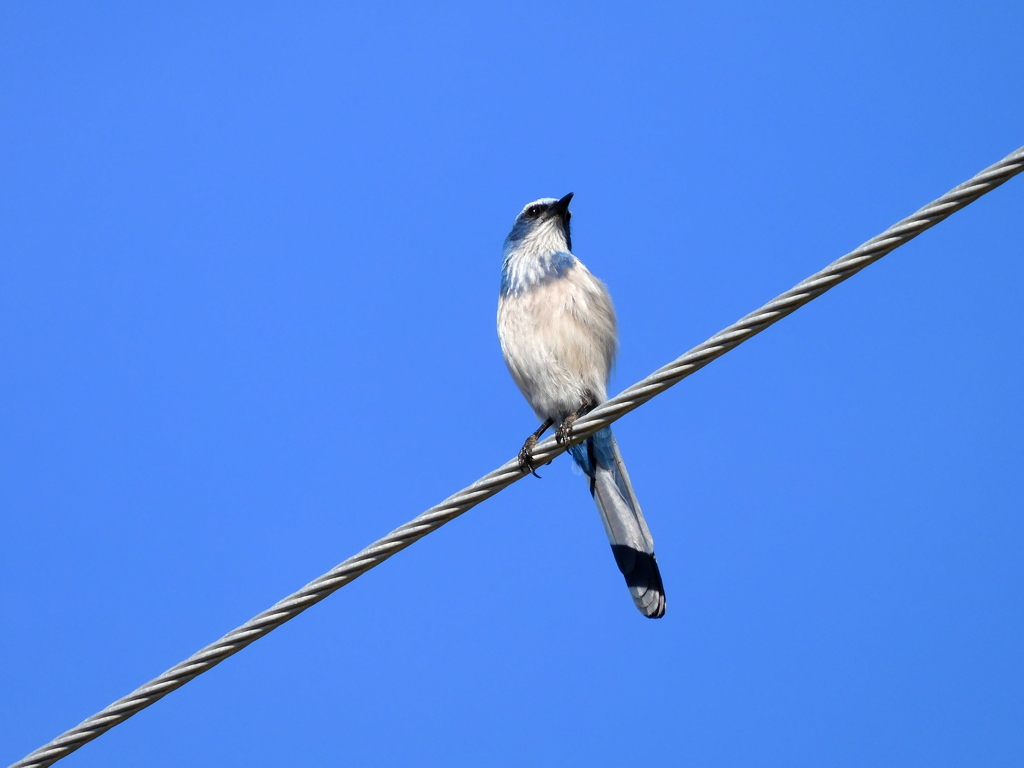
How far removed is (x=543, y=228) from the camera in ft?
21.6

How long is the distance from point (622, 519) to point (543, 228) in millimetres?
2425

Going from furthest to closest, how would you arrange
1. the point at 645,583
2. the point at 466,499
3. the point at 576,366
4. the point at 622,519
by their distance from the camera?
the point at 576,366, the point at 622,519, the point at 645,583, the point at 466,499

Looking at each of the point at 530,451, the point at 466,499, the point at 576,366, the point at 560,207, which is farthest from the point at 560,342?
the point at 466,499

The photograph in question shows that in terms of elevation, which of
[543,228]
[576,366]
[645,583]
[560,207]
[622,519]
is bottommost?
[645,583]

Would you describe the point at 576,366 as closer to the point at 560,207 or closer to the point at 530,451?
the point at 530,451

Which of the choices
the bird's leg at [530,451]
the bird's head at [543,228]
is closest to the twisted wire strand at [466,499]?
the bird's leg at [530,451]

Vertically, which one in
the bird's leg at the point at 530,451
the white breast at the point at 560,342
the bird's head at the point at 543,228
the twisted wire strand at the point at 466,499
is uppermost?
the bird's head at the point at 543,228

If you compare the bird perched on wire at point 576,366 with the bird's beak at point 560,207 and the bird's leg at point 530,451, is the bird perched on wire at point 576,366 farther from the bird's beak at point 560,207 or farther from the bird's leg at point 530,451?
the bird's beak at point 560,207

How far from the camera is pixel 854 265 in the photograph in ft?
9.90

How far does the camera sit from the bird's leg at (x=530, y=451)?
370 centimetres

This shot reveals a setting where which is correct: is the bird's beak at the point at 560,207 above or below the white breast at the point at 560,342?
above

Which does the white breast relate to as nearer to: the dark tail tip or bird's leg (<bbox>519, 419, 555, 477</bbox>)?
bird's leg (<bbox>519, 419, 555, 477</bbox>)

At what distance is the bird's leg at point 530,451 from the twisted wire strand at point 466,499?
290 millimetres

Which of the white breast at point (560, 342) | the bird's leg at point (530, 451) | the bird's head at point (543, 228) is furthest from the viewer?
the bird's head at point (543, 228)
